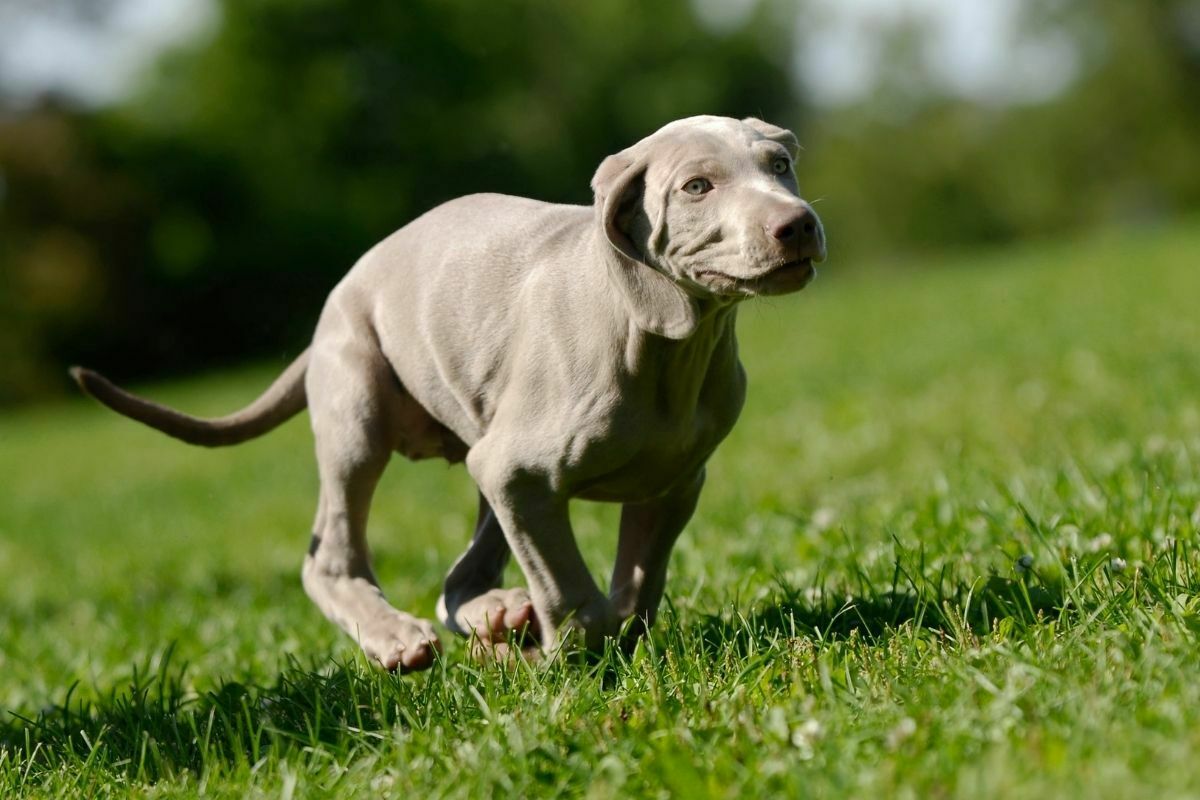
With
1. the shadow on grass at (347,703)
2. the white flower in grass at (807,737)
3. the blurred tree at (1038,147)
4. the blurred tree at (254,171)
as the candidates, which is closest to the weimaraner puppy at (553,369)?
the shadow on grass at (347,703)

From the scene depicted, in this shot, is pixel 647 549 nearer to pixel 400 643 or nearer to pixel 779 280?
pixel 400 643

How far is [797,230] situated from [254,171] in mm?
34565

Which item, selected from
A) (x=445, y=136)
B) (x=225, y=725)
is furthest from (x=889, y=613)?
(x=445, y=136)

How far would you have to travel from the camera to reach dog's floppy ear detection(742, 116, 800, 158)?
10.9 ft

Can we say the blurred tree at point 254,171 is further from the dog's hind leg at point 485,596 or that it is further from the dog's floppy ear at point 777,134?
the dog's floppy ear at point 777,134

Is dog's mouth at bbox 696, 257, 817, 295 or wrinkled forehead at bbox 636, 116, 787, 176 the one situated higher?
wrinkled forehead at bbox 636, 116, 787, 176

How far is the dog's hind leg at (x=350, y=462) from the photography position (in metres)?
3.95

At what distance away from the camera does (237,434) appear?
446 centimetres

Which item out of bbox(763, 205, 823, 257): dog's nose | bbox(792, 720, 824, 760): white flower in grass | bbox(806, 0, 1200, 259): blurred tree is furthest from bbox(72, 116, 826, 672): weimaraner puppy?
bbox(806, 0, 1200, 259): blurred tree

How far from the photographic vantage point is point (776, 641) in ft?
11.1

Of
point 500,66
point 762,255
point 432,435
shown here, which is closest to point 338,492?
point 432,435

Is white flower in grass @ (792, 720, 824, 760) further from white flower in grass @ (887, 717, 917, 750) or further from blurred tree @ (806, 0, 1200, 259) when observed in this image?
blurred tree @ (806, 0, 1200, 259)

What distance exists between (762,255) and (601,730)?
39.7 inches

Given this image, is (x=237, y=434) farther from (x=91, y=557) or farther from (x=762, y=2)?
(x=762, y=2)
